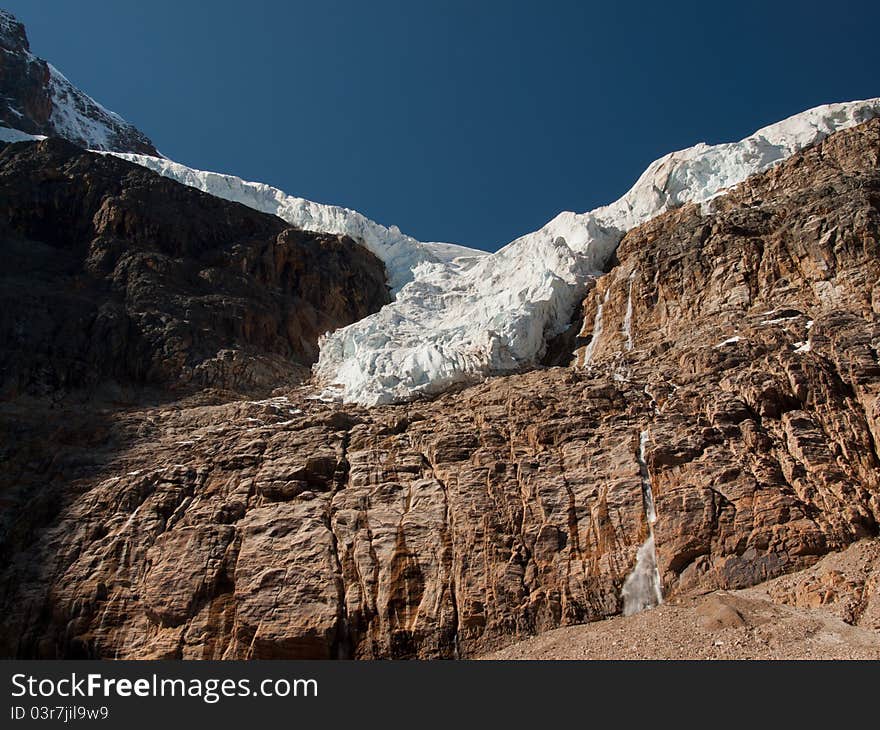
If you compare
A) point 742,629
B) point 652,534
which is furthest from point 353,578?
point 742,629

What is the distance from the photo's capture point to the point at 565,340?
147 feet

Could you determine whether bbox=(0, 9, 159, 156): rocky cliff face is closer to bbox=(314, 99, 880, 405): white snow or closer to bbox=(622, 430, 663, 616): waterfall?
bbox=(314, 99, 880, 405): white snow

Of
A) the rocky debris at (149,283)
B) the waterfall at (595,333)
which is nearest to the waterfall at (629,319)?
the waterfall at (595,333)

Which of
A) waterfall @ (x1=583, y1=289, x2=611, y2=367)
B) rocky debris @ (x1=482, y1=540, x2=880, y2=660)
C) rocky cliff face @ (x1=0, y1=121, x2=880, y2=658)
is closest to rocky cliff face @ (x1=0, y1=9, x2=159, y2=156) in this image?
rocky cliff face @ (x1=0, y1=121, x2=880, y2=658)

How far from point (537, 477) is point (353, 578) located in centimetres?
723

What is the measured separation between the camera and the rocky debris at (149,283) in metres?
45.6

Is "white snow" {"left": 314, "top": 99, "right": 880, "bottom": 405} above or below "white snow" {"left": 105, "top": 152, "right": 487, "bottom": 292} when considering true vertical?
below

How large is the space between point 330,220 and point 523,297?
24140 millimetres

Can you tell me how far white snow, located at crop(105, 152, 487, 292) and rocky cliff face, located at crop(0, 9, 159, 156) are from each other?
62.2ft

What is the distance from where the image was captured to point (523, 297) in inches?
1871

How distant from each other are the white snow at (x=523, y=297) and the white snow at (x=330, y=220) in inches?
401

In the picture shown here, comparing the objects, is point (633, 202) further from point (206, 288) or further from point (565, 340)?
point (206, 288)

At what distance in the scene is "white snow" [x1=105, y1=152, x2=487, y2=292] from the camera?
66250 mm

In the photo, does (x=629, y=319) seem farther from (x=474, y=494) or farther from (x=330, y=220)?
(x=330, y=220)
